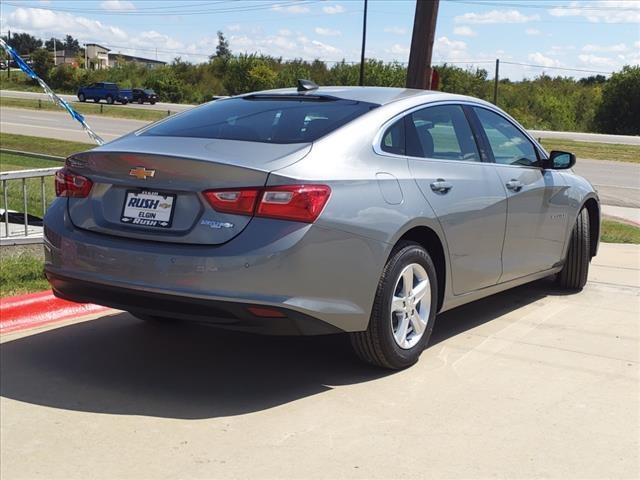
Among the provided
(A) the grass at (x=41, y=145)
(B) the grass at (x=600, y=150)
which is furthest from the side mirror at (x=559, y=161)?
(B) the grass at (x=600, y=150)

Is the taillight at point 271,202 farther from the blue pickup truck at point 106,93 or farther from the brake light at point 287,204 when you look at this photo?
the blue pickup truck at point 106,93

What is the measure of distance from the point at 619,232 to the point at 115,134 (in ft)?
66.2

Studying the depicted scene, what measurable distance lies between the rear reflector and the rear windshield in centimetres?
96

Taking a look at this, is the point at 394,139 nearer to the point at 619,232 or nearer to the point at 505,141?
the point at 505,141

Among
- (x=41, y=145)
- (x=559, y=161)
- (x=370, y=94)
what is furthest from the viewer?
(x=41, y=145)

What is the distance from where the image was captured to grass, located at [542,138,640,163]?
87.8ft

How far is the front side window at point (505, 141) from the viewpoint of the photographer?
571 centimetres

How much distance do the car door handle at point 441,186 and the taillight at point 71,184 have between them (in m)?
1.94

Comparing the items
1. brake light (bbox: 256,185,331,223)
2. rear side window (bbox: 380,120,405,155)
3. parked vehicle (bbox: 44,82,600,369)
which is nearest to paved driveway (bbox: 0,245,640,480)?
parked vehicle (bbox: 44,82,600,369)

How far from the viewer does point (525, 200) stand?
228 inches

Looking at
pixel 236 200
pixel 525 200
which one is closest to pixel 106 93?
pixel 525 200

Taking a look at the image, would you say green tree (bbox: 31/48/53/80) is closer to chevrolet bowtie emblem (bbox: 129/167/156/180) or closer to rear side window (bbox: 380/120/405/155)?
rear side window (bbox: 380/120/405/155)

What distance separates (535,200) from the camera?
19.4ft

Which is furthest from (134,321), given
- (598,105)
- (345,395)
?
(598,105)
